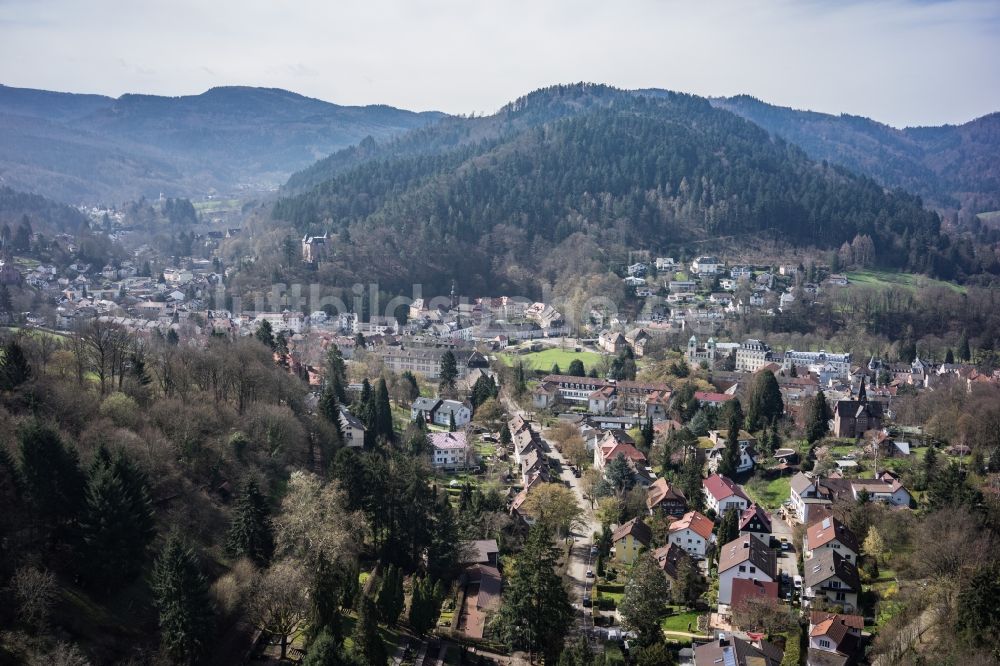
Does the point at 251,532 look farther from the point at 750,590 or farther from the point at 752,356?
the point at 752,356

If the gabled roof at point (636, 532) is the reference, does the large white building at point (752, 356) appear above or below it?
above

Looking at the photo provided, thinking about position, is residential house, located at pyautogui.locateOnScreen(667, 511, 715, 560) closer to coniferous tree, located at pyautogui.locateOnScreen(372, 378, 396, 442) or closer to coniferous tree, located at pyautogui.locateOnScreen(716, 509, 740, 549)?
coniferous tree, located at pyautogui.locateOnScreen(716, 509, 740, 549)

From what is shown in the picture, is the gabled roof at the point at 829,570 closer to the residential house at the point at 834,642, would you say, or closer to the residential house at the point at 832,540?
the residential house at the point at 832,540

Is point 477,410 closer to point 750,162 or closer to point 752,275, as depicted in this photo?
point 752,275

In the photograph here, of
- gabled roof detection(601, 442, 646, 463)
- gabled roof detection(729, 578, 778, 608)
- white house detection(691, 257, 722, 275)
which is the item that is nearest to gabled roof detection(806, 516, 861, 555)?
gabled roof detection(729, 578, 778, 608)

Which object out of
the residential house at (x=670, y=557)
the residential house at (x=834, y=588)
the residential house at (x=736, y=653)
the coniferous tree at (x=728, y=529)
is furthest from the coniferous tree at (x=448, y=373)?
the residential house at (x=736, y=653)

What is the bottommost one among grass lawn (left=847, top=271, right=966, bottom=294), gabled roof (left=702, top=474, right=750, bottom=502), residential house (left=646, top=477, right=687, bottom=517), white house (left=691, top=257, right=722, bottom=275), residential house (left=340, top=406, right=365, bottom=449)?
residential house (left=646, top=477, right=687, bottom=517)
